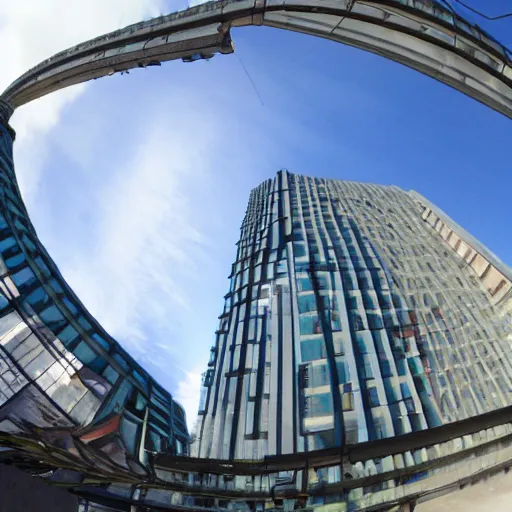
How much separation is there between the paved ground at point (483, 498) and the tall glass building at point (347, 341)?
2891 millimetres

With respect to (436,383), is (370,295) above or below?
above

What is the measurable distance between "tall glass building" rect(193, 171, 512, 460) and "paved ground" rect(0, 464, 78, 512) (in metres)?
4.29

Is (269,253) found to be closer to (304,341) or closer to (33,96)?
(304,341)

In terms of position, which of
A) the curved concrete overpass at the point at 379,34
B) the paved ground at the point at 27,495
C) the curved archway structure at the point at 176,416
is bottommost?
the paved ground at the point at 27,495

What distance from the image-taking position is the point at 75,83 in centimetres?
1372

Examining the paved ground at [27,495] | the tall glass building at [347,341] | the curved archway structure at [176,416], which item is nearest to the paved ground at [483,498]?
the curved archway structure at [176,416]

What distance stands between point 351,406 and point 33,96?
15.7m

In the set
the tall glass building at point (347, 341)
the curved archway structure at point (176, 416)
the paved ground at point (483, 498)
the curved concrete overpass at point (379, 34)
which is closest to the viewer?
the paved ground at point (483, 498)

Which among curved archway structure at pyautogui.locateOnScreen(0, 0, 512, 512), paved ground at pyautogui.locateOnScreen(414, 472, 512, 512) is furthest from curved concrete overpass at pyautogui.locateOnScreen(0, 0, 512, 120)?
paved ground at pyautogui.locateOnScreen(414, 472, 512, 512)

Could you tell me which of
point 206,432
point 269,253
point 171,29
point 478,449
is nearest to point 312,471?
point 478,449

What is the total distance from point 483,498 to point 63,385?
4564mm

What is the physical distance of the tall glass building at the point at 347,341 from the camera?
7.38m

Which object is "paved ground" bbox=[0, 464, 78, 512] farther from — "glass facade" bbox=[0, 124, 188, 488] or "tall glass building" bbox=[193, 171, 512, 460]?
"tall glass building" bbox=[193, 171, 512, 460]

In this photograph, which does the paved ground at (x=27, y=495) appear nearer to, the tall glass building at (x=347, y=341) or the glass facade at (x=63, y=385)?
the glass facade at (x=63, y=385)
